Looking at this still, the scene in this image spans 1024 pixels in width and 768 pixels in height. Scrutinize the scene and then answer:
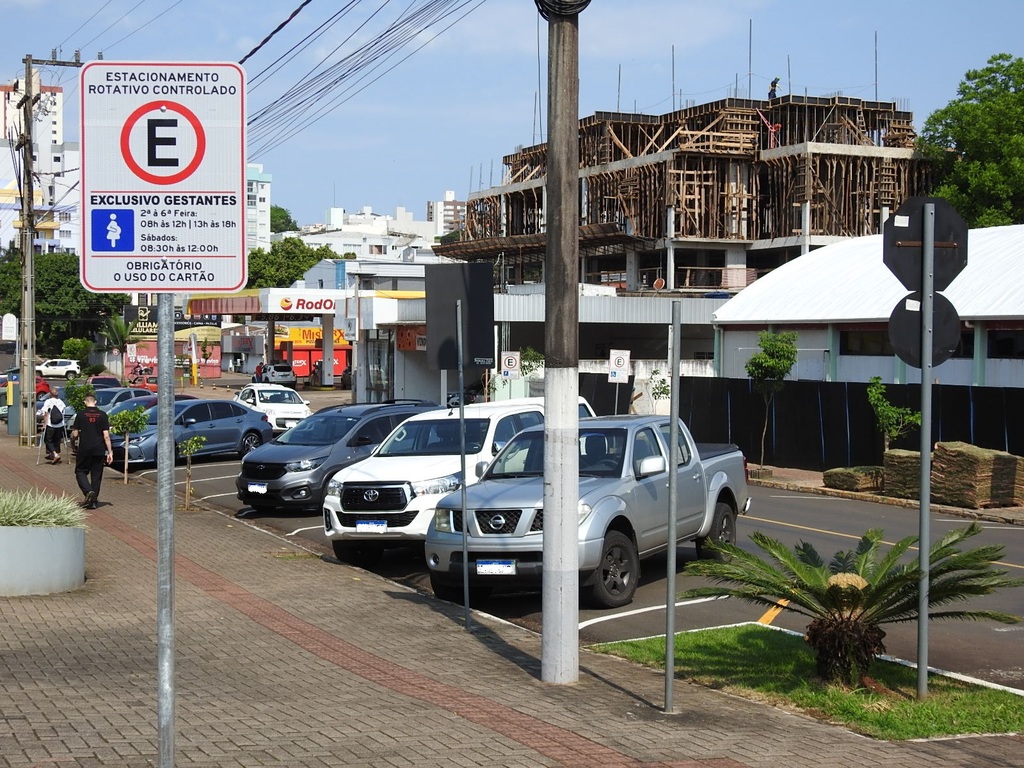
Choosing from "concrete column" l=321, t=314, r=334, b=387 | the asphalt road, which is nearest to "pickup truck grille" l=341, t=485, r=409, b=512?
the asphalt road

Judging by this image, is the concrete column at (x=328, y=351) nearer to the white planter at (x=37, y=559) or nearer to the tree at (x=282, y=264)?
the tree at (x=282, y=264)

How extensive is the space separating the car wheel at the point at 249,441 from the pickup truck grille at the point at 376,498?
54.1 feet

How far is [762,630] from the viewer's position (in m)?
10.6

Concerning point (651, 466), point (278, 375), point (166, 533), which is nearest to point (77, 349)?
point (278, 375)

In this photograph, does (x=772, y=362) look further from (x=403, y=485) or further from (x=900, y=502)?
(x=403, y=485)

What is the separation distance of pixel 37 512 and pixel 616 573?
5730mm

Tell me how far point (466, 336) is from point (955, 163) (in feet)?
205

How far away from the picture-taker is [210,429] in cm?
3034

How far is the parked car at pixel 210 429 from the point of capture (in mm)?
28953

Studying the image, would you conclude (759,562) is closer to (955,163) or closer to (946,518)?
(946,518)

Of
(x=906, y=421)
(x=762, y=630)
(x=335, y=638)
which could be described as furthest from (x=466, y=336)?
(x=906, y=421)

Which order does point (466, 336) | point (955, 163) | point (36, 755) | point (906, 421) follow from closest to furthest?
point (36, 755) < point (466, 336) < point (906, 421) < point (955, 163)

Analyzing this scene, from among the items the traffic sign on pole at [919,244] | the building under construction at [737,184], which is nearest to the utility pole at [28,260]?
the traffic sign on pole at [919,244]

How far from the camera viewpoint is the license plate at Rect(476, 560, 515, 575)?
38.8 ft
